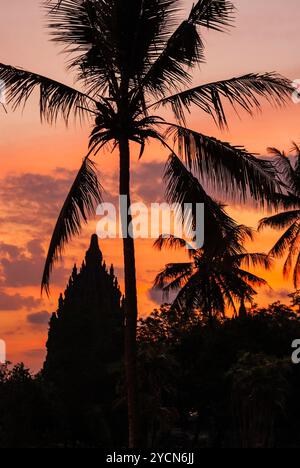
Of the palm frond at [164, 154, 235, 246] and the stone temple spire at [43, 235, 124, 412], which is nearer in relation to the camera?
the palm frond at [164, 154, 235, 246]

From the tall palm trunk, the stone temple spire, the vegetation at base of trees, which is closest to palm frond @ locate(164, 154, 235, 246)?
the tall palm trunk

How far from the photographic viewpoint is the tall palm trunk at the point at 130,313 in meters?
12.0

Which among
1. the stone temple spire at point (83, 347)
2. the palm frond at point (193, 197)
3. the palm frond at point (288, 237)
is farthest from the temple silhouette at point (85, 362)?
the palm frond at point (193, 197)

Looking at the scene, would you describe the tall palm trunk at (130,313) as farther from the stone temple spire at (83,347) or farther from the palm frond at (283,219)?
the stone temple spire at (83,347)

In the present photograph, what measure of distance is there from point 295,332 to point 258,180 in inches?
1225

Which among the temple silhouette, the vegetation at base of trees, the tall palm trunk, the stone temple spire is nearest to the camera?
the tall palm trunk

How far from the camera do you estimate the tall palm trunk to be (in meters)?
12.0

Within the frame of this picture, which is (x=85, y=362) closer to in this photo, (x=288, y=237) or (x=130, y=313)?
(x=288, y=237)

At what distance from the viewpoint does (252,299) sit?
1640 inches

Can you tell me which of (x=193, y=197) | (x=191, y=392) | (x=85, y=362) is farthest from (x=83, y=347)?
(x=193, y=197)

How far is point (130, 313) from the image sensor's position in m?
12.4

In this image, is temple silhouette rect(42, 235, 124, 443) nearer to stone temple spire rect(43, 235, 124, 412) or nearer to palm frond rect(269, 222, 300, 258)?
stone temple spire rect(43, 235, 124, 412)
